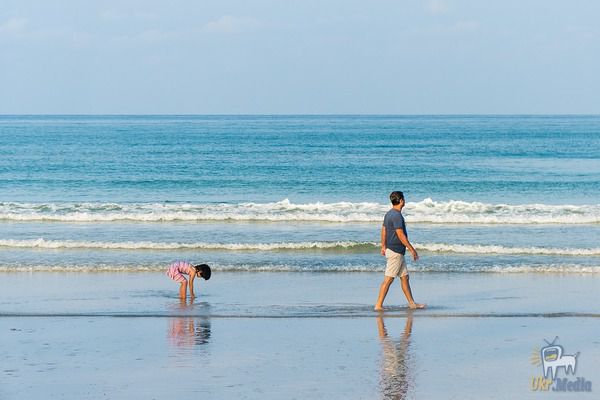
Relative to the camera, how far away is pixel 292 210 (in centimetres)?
2686

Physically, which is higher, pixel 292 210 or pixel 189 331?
pixel 292 210

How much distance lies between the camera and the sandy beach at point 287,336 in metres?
8.48

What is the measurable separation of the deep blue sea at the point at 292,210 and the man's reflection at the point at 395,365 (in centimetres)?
592

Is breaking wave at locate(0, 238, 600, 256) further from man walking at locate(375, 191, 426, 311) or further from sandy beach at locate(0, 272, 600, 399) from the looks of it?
man walking at locate(375, 191, 426, 311)

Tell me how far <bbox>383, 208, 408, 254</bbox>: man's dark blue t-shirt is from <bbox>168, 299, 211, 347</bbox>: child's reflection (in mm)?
2561

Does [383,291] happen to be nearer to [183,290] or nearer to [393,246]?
[393,246]

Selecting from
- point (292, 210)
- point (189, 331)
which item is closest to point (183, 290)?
point (189, 331)

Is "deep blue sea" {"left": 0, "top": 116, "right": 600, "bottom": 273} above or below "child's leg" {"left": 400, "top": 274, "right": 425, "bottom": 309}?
above

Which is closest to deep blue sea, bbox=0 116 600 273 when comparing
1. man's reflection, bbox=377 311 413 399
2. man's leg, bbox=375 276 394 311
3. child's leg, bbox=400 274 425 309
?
child's leg, bbox=400 274 425 309

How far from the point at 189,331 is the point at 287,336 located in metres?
1.21

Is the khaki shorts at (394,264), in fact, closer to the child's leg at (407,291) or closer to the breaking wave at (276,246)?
the child's leg at (407,291)

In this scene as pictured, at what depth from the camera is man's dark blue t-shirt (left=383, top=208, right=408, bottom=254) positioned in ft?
39.7

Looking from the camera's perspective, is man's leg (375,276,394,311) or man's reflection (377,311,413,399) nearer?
man's reflection (377,311,413,399)

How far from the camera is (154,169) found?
147 feet
